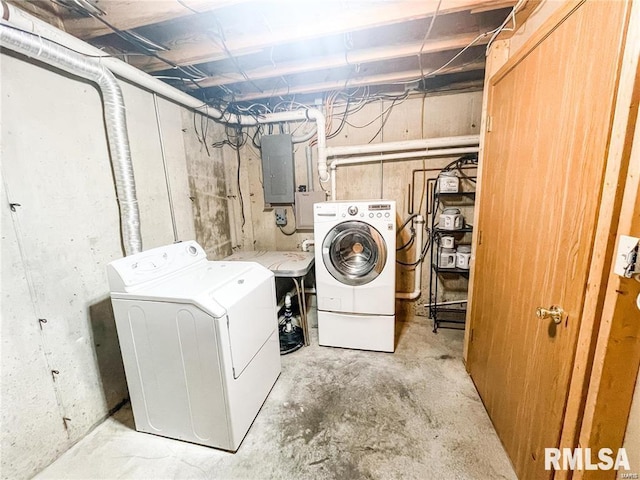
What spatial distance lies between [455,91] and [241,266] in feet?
8.89

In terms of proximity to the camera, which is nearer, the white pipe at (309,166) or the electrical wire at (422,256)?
the electrical wire at (422,256)

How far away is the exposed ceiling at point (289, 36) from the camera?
57.9 inches

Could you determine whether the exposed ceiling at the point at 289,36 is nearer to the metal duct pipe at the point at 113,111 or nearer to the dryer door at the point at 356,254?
the metal duct pipe at the point at 113,111

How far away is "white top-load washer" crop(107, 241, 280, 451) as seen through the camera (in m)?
1.42

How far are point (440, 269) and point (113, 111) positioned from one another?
2.95m

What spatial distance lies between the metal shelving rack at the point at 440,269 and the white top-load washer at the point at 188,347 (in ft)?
6.33

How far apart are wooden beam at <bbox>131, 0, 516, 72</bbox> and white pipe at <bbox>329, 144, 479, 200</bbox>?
4.40 ft

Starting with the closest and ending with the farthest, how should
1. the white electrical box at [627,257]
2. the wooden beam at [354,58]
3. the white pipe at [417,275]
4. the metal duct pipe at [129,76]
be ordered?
1. the white electrical box at [627,257]
2. the metal duct pipe at [129,76]
3. the wooden beam at [354,58]
4. the white pipe at [417,275]

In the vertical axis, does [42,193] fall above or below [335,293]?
above

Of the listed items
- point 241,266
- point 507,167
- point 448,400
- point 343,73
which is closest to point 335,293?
point 241,266

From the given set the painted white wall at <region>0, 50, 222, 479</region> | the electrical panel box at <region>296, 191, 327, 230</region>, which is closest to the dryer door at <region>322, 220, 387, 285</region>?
the electrical panel box at <region>296, 191, 327, 230</region>

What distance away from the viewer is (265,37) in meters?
1.72

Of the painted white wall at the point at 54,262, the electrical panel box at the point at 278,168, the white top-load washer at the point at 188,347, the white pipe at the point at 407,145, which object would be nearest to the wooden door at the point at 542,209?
the white pipe at the point at 407,145

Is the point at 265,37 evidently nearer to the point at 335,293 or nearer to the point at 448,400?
the point at 335,293
